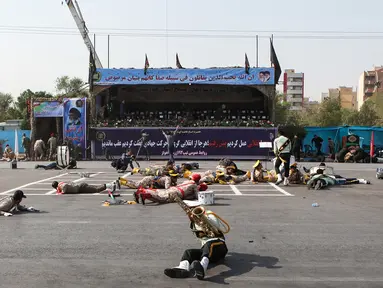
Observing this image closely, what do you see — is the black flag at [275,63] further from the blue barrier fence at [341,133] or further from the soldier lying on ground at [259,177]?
the soldier lying on ground at [259,177]

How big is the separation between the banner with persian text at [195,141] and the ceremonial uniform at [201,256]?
2641 cm

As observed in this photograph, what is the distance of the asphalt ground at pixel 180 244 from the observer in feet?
19.4

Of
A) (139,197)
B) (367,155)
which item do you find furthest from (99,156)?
(139,197)

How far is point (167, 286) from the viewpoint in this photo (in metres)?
5.60

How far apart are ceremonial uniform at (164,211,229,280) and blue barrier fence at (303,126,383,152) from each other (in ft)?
88.3

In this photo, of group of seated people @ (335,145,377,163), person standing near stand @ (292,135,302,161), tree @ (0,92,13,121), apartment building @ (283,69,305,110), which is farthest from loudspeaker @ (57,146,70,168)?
apartment building @ (283,69,305,110)

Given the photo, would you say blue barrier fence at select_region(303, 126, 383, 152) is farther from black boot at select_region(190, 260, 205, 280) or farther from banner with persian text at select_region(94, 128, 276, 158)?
black boot at select_region(190, 260, 205, 280)

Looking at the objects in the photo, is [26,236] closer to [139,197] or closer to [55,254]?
[55,254]

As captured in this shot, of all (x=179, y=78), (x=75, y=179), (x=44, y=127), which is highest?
(x=179, y=78)

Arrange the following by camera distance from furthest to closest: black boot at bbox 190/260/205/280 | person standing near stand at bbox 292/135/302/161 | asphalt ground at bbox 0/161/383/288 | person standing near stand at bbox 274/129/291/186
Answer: person standing near stand at bbox 292/135/302/161
person standing near stand at bbox 274/129/291/186
asphalt ground at bbox 0/161/383/288
black boot at bbox 190/260/205/280

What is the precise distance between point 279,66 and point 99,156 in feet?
50.7

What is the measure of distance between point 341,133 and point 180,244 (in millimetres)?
27345

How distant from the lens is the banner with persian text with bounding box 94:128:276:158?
3284 centimetres

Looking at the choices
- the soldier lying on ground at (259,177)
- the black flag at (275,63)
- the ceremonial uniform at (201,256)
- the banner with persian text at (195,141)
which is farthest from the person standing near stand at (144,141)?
the ceremonial uniform at (201,256)
